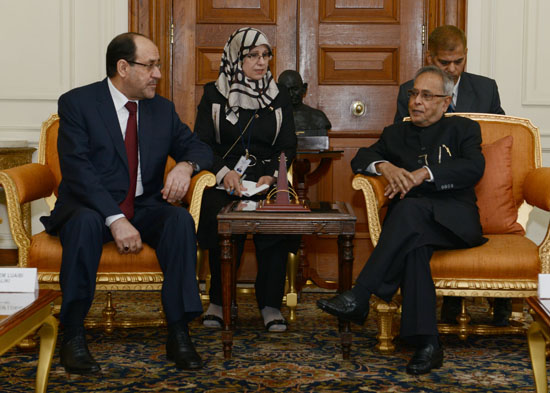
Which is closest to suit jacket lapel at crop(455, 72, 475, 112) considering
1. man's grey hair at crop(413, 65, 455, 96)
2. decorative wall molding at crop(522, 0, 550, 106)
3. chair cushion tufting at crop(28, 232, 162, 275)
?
man's grey hair at crop(413, 65, 455, 96)

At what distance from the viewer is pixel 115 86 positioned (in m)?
3.24

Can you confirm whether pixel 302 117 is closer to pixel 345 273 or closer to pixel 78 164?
pixel 345 273

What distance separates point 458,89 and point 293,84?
2.95ft

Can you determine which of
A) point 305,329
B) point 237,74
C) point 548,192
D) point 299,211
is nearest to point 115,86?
point 237,74

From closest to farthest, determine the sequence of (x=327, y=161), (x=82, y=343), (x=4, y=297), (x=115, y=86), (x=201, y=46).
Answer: (x=4, y=297) → (x=82, y=343) → (x=115, y=86) → (x=327, y=161) → (x=201, y=46)

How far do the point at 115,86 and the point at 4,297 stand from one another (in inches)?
51.9

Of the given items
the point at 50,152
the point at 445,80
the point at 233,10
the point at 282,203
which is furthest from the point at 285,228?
the point at 233,10

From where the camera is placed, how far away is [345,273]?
304 cm

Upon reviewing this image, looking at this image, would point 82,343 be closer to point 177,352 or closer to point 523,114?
point 177,352

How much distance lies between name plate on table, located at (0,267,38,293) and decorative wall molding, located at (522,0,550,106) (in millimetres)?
3405

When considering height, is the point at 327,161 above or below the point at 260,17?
below

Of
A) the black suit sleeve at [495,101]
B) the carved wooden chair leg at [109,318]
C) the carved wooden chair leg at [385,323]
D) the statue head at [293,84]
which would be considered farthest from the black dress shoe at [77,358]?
the black suit sleeve at [495,101]

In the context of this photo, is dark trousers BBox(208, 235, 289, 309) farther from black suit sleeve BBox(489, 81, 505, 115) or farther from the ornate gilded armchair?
black suit sleeve BBox(489, 81, 505, 115)

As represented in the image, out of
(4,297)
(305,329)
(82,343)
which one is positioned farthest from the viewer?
(305,329)
